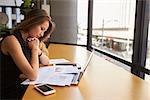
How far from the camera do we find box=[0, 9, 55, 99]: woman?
4.31ft

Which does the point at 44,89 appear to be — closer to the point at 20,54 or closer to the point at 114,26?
the point at 20,54

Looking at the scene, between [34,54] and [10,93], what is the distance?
0.32 meters

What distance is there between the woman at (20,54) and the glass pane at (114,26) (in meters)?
1.14

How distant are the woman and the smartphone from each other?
89 mm

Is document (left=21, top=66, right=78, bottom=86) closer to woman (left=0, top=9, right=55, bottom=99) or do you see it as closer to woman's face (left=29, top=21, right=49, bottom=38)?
woman (left=0, top=9, right=55, bottom=99)

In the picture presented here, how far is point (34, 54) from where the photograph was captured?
148 cm

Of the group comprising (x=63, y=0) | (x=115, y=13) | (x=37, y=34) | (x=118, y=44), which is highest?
(x=63, y=0)

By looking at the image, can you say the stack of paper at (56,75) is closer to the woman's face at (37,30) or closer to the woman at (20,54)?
the woman at (20,54)

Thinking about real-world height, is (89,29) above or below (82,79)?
above

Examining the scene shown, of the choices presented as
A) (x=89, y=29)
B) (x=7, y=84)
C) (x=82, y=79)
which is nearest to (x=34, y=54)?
(x=7, y=84)

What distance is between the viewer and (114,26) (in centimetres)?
274

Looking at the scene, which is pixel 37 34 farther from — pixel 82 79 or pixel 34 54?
pixel 82 79

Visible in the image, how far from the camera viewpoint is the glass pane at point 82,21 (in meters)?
3.46

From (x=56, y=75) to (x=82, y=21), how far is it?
86.7 inches
